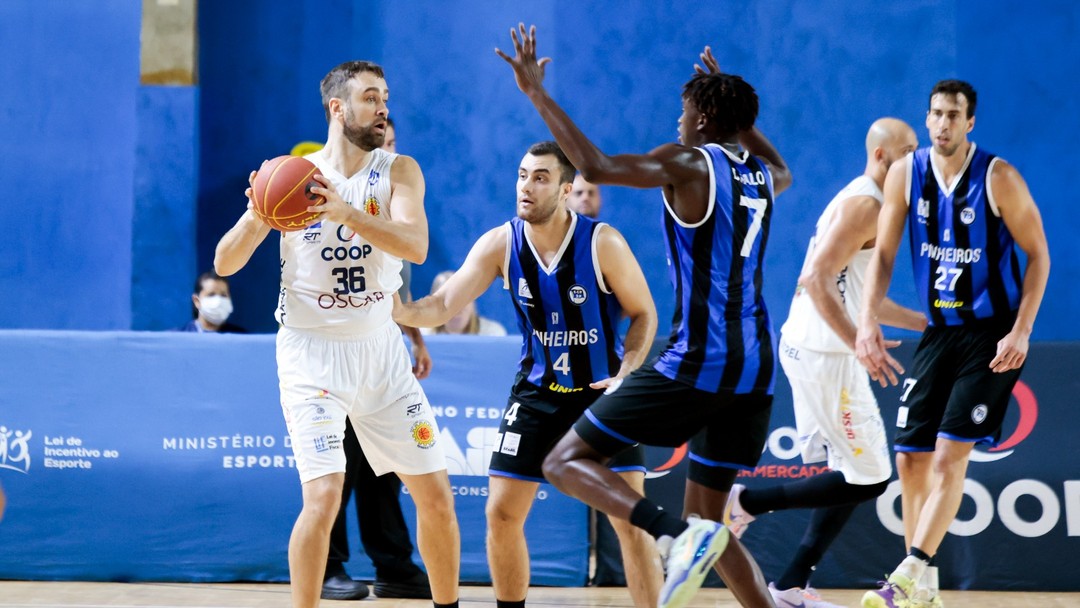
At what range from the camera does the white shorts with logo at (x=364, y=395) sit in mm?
5039

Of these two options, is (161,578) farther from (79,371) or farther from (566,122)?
(566,122)

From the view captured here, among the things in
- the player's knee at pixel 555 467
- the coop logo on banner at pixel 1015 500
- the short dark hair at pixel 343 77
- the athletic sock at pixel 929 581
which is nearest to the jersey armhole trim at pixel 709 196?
the player's knee at pixel 555 467

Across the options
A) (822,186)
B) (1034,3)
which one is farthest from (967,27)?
(822,186)

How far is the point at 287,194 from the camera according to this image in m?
4.60

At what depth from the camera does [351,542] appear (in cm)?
699

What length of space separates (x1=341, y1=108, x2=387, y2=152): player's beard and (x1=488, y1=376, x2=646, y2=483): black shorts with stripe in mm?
1196

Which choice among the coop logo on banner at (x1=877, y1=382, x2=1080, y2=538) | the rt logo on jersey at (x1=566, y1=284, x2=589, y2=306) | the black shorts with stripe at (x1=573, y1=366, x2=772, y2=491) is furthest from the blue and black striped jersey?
the coop logo on banner at (x1=877, y1=382, x2=1080, y2=538)

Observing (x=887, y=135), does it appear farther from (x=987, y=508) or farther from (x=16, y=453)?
(x=16, y=453)

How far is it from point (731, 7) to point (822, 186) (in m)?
1.67

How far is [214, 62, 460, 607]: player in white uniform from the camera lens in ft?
16.6

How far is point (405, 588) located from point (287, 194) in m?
2.88

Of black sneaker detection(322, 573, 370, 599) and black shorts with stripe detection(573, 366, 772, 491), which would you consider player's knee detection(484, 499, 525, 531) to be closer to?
black shorts with stripe detection(573, 366, 772, 491)

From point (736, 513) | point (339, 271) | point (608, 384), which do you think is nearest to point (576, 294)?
point (608, 384)

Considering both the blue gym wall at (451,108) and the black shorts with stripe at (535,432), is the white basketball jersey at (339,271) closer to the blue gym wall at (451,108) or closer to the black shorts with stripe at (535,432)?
the black shorts with stripe at (535,432)
